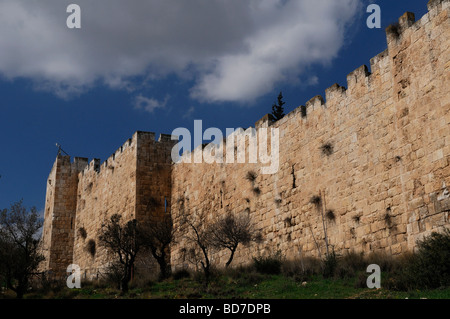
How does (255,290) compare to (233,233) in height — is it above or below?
below

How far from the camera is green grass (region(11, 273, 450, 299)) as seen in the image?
35.9 ft

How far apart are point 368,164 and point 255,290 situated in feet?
14.1

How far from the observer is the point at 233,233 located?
17.9 m

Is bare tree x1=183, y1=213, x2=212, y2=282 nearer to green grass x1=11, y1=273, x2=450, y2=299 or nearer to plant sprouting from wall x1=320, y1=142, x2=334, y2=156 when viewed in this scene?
green grass x1=11, y1=273, x2=450, y2=299

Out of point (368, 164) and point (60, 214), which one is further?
point (60, 214)

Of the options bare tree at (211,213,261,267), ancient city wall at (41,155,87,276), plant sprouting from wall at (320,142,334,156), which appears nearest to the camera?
plant sprouting from wall at (320,142,334,156)

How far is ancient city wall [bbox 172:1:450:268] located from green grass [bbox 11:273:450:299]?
182 cm

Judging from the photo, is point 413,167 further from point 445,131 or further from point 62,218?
point 62,218

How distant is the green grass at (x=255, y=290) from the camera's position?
1093 cm
